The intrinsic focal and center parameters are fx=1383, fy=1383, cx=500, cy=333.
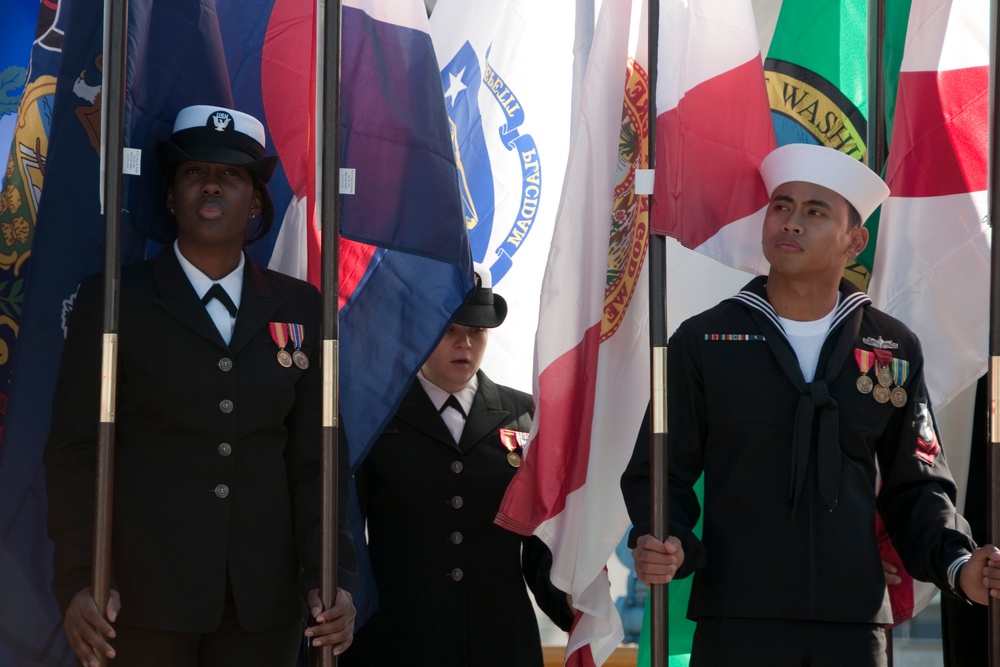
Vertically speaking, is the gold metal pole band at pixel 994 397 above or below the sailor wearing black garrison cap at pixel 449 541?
above

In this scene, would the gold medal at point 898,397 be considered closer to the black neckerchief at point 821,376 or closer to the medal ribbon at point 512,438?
the black neckerchief at point 821,376

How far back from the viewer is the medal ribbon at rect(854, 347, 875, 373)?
3656 millimetres

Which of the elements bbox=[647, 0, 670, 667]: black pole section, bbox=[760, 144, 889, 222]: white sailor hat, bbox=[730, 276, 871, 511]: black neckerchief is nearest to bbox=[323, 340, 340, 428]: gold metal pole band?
bbox=[647, 0, 670, 667]: black pole section

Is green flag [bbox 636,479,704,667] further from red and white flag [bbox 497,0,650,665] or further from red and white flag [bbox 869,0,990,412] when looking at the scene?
red and white flag [bbox 869,0,990,412]

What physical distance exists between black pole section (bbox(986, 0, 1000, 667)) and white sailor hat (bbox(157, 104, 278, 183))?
1.98 meters

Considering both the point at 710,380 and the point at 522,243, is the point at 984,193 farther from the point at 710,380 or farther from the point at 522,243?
the point at 522,243

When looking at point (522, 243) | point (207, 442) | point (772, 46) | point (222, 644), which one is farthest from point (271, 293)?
point (772, 46)

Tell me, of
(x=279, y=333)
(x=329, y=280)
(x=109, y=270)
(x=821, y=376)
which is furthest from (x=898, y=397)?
(x=109, y=270)

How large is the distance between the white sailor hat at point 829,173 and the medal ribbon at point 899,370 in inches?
18.3

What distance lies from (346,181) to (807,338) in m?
1.33

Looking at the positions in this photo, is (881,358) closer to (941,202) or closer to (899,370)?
(899,370)

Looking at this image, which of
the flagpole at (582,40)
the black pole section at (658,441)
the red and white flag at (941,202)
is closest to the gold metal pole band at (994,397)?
the red and white flag at (941,202)

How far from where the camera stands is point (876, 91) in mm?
4602

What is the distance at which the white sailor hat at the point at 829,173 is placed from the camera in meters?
3.85
